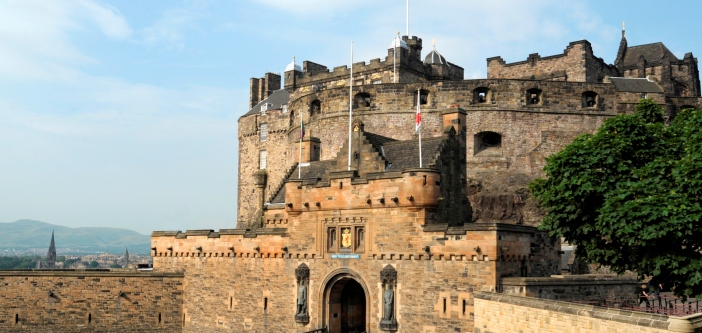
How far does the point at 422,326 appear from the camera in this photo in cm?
Result: 2328

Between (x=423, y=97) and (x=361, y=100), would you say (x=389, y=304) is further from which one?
(x=361, y=100)

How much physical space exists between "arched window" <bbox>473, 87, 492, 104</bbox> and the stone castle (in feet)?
0.28

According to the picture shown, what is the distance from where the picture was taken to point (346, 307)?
1069 inches

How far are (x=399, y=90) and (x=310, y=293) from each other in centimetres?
1519

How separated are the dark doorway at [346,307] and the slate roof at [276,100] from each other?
109 ft

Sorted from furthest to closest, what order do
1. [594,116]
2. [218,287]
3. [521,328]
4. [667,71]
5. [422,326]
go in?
A: [667,71] < [594,116] < [218,287] < [422,326] < [521,328]

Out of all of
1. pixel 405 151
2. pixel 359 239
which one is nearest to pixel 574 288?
pixel 359 239

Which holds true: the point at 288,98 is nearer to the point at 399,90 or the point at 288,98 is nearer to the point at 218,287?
the point at 399,90

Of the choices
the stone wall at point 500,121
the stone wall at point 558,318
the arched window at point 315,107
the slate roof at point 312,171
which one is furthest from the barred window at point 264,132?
the stone wall at point 558,318

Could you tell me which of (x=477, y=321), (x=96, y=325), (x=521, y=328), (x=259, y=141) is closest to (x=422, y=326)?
(x=477, y=321)

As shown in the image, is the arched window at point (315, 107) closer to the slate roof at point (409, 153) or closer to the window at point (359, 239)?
the slate roof at point (409, 153)

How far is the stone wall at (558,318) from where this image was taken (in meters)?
14.2

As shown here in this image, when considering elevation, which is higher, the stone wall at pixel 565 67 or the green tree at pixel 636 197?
the stone wall at pixel 565 67

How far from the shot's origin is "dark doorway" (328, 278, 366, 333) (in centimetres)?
2652
